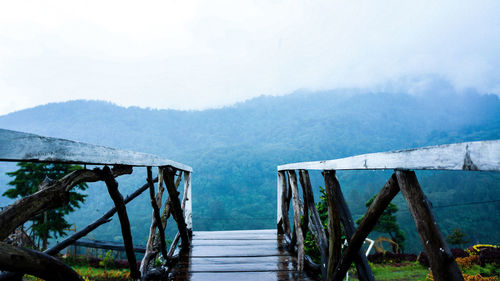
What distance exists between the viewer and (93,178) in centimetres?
122

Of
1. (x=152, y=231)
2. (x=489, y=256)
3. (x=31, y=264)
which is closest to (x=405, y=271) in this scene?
(x=489, y=256)

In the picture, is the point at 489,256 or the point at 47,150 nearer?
the point at 47,150

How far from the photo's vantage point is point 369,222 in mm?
1360

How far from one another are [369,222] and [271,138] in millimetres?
109289

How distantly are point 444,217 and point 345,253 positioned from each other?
5633 centimetres

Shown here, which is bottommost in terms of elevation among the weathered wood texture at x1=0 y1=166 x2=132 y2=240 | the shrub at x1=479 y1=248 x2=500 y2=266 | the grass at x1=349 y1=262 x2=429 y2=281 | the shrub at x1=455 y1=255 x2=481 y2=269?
the grass at x1=349 y1=262 x2=429 y2=281

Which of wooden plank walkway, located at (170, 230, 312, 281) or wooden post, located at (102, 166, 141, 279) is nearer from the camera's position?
wooden post, located at (102, 166, 141, 279)

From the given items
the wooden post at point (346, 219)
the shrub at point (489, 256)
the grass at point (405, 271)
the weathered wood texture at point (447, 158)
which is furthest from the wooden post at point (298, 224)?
the shrub at point (489, 256)

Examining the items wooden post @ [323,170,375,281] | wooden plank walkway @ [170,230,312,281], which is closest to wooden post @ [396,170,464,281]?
wooden post @ [323,170,375,281]

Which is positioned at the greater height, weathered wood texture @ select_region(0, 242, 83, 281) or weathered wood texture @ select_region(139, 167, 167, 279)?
weathered wood texture @ select_region(0, 242, 83, 281)

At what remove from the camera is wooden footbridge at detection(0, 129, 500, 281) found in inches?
28.1

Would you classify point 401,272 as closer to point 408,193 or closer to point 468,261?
point 468,261

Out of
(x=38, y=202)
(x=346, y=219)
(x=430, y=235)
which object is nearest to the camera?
(x=38, y=202)

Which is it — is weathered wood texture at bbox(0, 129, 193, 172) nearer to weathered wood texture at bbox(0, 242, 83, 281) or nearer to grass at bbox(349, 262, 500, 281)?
weathered wood texture at bbox(0, 242, 83, 281)
